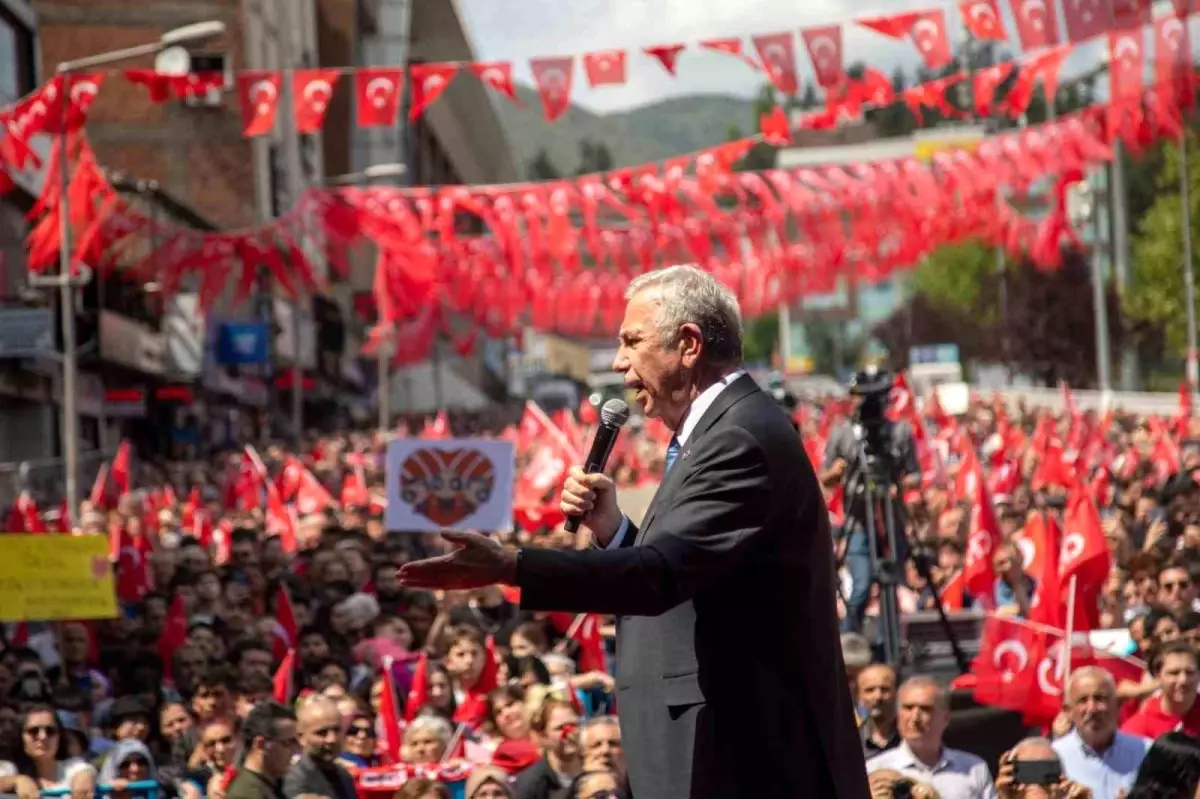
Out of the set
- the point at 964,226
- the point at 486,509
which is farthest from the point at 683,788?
the point at 964,226

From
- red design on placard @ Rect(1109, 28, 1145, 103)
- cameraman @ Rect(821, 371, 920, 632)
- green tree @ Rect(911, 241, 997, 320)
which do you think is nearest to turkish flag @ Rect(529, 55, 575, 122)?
red design on placard @ Rect(1109, 28, 1145, 103)

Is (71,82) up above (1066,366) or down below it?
above

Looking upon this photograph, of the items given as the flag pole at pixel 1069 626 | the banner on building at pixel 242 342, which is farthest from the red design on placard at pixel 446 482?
the banner on building at pixel 242 342

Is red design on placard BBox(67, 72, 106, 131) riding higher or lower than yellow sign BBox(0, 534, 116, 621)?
higher

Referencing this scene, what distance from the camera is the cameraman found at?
12.0 metres

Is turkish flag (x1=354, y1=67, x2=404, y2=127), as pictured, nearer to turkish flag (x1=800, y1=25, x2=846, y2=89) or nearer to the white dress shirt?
turkish flag (x1=800, y1=25, x2=846, y2=89)

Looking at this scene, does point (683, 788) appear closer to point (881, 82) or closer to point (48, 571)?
point (48, 571)

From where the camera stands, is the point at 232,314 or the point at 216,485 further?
the point at 232,314

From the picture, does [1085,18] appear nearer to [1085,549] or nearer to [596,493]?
[1085,549]

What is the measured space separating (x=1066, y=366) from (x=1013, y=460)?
46.2 meters

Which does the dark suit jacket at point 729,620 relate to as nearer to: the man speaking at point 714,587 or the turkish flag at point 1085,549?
the man speaking at point 714,587

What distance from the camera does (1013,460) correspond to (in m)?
22.5

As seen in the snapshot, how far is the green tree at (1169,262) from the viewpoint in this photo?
2317 inches

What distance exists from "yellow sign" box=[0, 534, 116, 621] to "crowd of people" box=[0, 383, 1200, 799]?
0.82ft
